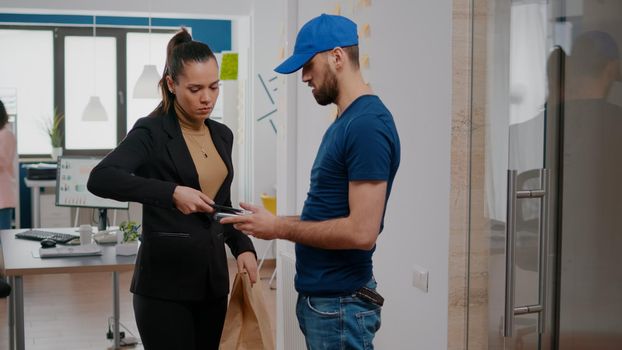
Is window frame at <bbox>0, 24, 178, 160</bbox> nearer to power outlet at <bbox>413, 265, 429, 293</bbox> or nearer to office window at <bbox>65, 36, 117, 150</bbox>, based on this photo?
office window at <bbox>65, 36, 117, 150</bbox>

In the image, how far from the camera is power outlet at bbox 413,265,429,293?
2.78m

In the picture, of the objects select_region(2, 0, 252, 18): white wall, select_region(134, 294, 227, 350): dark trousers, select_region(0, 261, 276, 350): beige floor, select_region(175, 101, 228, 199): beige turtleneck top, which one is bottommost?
select_region(0, 261, 276, 350): beige floor

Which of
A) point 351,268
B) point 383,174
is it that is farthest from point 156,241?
point 383,174

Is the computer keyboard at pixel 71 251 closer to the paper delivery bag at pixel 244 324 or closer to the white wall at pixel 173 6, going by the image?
the paper delivery bag at pixel 244 324

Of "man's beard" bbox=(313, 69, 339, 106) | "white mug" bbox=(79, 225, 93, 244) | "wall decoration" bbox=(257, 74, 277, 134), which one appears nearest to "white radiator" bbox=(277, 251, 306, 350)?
"white mug" bbox=(79, 225, 93, 244)

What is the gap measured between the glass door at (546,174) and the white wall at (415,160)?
0.23 metres

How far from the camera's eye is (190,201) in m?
2.21

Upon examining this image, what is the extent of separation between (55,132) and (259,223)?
810 centimetres

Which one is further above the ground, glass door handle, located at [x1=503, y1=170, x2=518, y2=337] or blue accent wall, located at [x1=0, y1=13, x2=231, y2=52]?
blue accent wall, located at [x1=0, y1=13, x2=231, y2=52]

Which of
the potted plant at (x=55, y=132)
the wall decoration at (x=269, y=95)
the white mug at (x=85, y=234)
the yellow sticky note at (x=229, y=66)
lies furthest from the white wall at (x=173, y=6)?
the white mug at (x=85, y=234)

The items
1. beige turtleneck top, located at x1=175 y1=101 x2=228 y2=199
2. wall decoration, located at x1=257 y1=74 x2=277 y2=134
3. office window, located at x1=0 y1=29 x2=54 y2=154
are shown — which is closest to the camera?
beige turtleneck top, located at x1=175 y1=101 x2=228 y2=199

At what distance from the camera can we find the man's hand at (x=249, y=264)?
8.15 feet

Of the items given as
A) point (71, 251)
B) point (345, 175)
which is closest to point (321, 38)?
point (345, 175)

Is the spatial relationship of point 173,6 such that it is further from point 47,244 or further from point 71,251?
point 71,251
